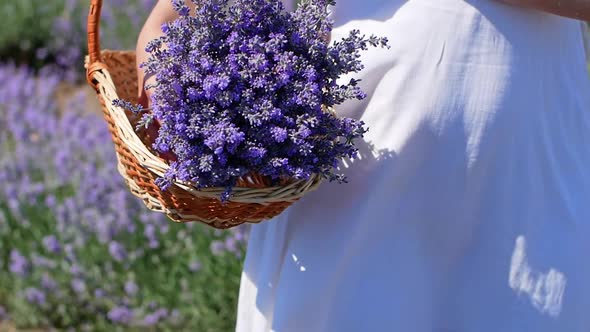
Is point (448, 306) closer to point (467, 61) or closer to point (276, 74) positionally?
A: point (467, 61)

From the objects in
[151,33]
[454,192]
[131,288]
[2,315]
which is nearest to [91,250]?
[131,288]

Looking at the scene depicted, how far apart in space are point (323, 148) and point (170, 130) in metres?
0.21

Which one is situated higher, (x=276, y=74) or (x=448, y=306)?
(x=276, y=74)

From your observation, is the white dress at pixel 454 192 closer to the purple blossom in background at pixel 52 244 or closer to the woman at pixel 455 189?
the woman at pixel 455 189

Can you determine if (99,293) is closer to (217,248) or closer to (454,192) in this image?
(217,248)

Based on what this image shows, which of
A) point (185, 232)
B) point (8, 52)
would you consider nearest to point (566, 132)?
Result: point (185, 232)

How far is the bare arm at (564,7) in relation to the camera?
1413 millimetres

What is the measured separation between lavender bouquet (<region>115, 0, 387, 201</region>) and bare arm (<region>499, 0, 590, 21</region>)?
30cm

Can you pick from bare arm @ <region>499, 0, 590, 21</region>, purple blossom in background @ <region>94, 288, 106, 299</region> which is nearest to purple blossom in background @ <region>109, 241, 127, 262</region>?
purple blossom in background @ <region>94, 288, 106, 299</region>

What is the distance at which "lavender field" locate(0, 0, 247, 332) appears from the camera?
2867 millimetres

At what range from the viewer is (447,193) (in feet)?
4.90

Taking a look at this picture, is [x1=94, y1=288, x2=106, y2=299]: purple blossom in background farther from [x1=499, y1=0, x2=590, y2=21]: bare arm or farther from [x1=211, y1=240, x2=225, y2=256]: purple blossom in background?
[x1=499, y1=0, x2=590, y2=21]: bare arm

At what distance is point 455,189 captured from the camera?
1.49 m

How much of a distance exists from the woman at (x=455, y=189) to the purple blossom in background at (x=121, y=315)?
1.42m
